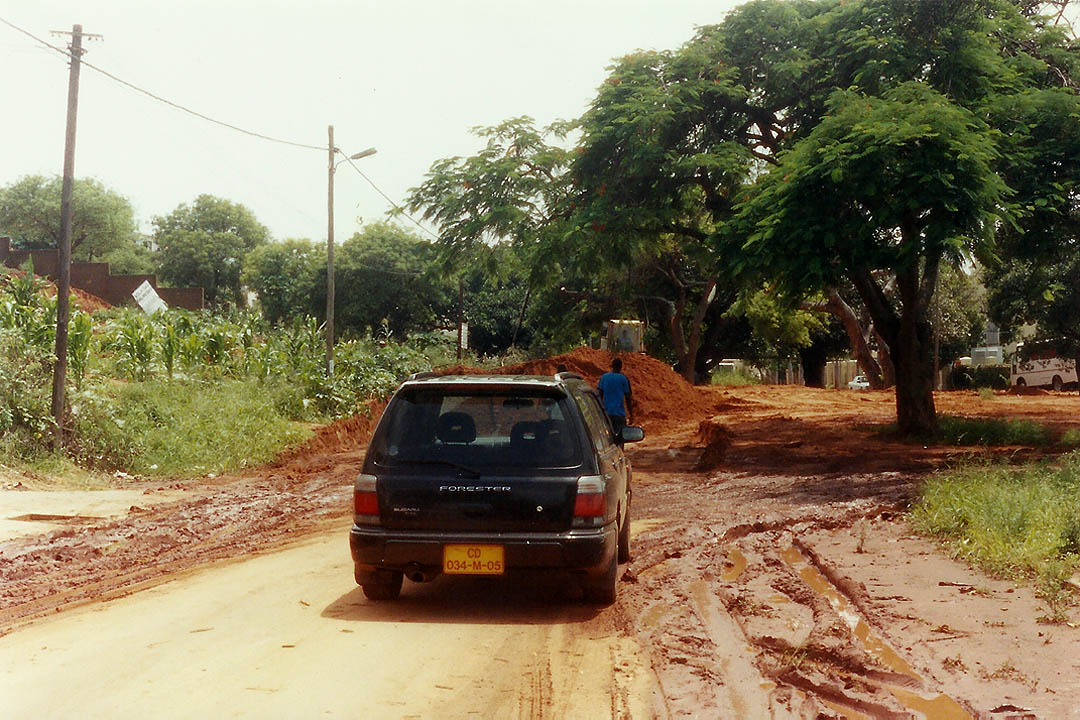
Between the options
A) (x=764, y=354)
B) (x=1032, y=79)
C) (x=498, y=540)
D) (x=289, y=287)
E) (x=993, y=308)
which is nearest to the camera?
(x=498, y=540)

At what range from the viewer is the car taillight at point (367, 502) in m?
7.65

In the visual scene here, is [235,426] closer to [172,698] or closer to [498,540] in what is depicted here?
[498,540]

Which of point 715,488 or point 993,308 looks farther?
point 993,308

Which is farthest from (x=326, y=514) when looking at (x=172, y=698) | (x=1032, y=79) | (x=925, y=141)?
(x=1032, y=79)

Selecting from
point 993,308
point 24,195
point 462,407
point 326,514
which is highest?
point 24,195

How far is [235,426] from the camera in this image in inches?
812

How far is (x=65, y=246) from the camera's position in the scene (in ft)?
57.6

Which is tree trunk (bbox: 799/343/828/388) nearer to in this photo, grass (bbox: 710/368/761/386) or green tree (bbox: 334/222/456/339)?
grass (bbox: 710/368/761/386)

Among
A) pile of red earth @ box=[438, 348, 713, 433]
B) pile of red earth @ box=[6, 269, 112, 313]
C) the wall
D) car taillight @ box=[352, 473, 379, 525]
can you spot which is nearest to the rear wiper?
car taillight @ box=[352, 473, 379, 525]

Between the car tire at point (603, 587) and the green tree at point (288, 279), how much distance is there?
54.3 m

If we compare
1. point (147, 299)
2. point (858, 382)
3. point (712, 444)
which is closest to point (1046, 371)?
point (858, 382)

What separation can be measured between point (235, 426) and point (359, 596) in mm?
13043

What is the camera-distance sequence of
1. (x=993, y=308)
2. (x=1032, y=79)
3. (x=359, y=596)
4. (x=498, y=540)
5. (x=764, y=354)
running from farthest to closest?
(x=764, y=354)
(x=993, y=308)
(x=1032, y=79)
(x=359, y=596)
(x=498, y=540)

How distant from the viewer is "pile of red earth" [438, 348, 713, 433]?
30.8 m
